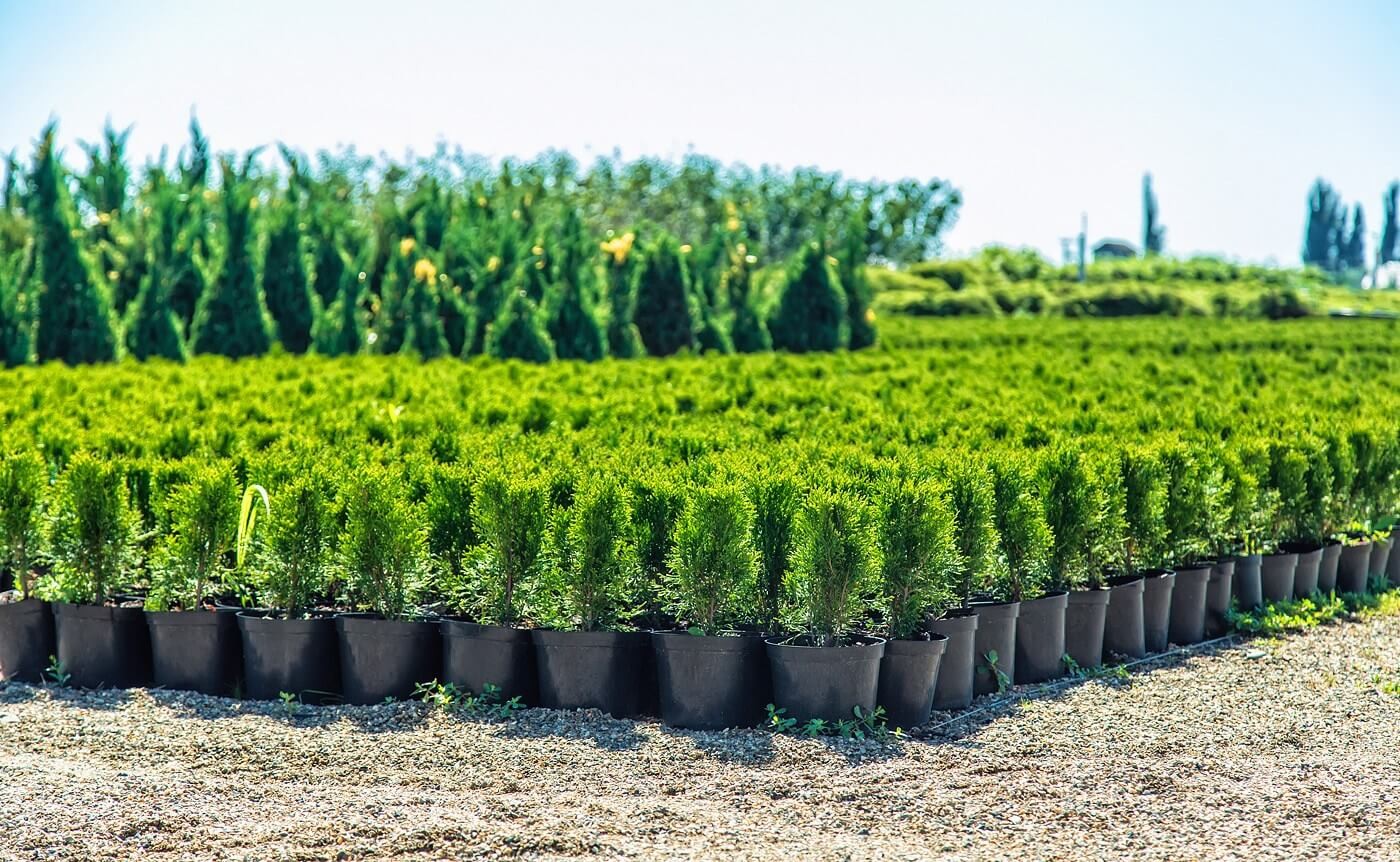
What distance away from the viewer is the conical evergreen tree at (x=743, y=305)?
21672 millimetres

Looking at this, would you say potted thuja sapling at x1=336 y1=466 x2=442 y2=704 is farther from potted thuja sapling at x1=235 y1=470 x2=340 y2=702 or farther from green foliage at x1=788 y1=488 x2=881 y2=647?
green foliage at x1=788 y1=488 x2=881 y2=647

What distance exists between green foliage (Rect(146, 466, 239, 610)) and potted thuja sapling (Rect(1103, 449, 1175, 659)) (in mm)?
4126

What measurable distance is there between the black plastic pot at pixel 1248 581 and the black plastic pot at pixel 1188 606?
1.89 feet

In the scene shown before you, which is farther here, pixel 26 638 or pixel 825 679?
pixel 26 638

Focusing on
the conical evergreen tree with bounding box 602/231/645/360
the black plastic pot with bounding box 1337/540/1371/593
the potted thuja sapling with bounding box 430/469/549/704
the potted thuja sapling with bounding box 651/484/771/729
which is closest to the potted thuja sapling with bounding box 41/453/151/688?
the potted thuja sapling with bounding box 430/469/549/704

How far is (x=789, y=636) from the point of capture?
5.65 metres

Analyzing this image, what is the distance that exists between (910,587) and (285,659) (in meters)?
2.63

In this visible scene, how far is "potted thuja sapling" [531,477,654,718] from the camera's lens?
5.55m

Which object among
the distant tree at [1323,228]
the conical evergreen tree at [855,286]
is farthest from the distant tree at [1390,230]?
the conical evergreen tree at [855,286]

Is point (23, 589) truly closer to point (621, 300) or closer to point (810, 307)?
point (621, 300)

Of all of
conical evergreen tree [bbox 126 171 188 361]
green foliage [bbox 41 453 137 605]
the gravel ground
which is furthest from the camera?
conical evergreen tree [bbox 126 171 188 361]

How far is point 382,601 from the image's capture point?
584 centimetres

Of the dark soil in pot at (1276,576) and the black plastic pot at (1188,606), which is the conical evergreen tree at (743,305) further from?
the black plastic pot at (1188,606)

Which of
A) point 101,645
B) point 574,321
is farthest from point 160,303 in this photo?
point 101,645
